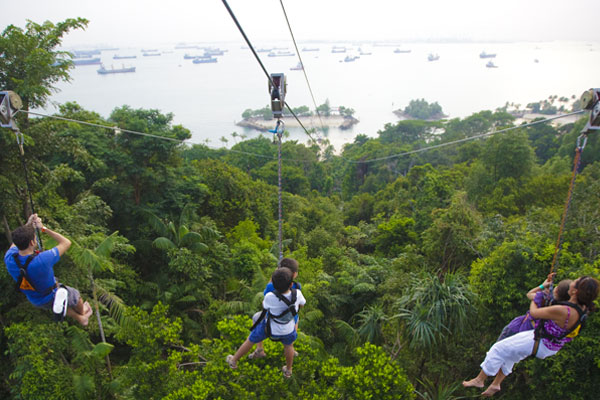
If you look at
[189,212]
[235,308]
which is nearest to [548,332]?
[235,308]

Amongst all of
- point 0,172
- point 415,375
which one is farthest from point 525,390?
point 0,172

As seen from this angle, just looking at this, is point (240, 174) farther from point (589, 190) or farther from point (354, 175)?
point (354, 175)

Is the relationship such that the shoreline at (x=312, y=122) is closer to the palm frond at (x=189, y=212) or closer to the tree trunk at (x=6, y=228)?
the palm frond at (x=189, y=212)

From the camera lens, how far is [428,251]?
1085 cm

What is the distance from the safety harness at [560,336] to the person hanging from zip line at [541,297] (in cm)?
8

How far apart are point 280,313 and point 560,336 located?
8.13 ft

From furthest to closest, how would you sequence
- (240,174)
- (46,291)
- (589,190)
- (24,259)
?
(240,174), (589,190), (46,291), (24,259)

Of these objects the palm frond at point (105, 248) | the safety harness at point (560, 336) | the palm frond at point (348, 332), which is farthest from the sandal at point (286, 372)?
the palm frond at point (105, 248)

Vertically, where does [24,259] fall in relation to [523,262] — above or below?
above

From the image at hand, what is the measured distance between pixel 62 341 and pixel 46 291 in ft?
10.7

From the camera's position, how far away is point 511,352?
345 cm

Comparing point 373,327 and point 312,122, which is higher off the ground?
point 373,327

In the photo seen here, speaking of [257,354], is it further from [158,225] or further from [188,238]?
[158,225]

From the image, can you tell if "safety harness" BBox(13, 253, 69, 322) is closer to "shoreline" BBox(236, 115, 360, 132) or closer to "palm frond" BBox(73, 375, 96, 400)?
"palm frond" BBox(73, 375, 96, 400)
